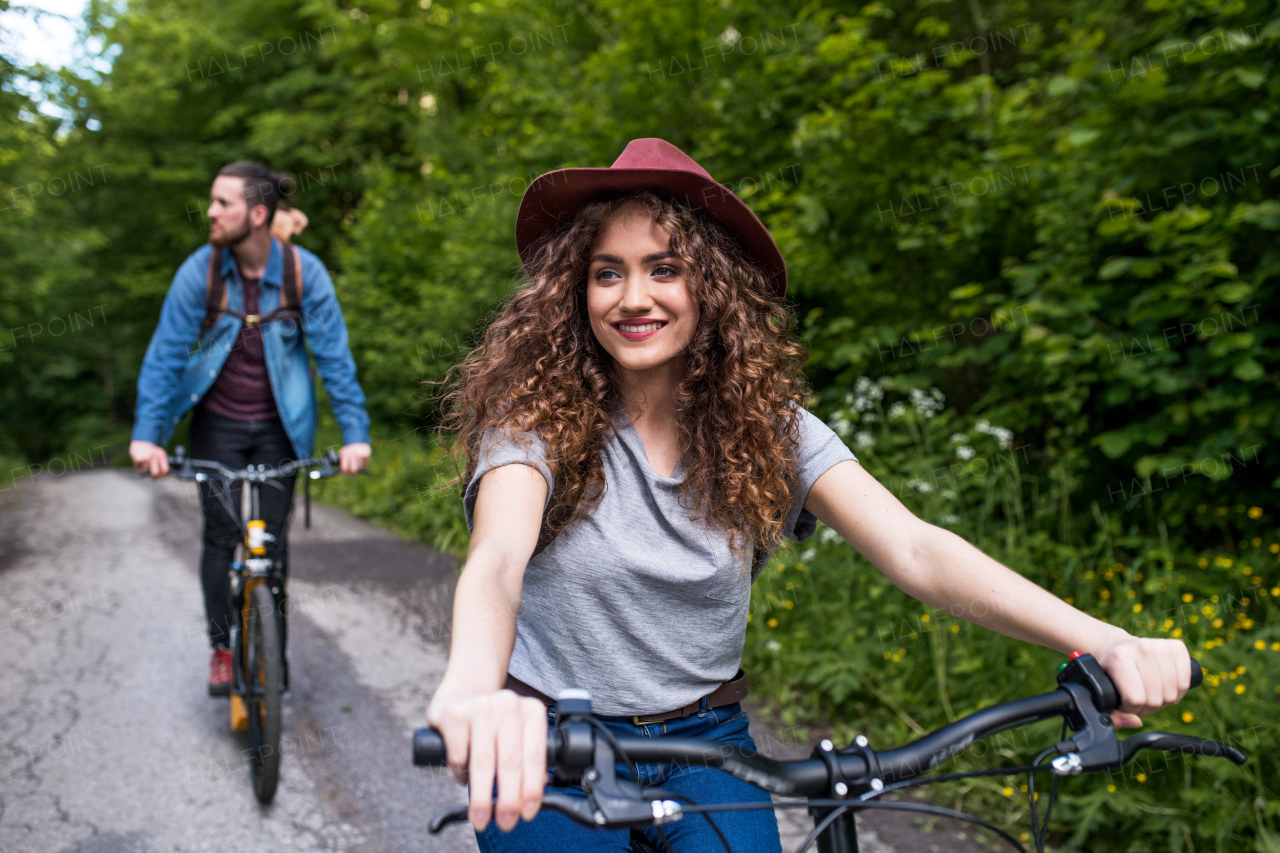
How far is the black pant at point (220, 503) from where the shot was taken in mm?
3664

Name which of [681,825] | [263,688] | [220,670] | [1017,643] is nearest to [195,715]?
[220,670]

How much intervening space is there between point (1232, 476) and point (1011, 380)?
1.31 meters

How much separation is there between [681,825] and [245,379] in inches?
114

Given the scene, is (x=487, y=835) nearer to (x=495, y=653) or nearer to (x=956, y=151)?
(x=495, y=653)

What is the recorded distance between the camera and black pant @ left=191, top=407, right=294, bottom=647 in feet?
12.0

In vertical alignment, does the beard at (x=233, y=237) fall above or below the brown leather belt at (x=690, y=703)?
above

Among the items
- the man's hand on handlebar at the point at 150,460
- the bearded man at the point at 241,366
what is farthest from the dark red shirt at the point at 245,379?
the man's hand on handlebar at the point at 150,460

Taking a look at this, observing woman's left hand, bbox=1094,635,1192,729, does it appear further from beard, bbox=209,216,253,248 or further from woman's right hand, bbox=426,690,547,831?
beard, bbox=209,216,253,248

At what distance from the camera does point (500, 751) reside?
1.00 m

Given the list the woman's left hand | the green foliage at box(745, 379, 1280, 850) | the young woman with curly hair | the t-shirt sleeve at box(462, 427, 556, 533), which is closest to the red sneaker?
the green foliage at box(745, 379, 1280, 850)

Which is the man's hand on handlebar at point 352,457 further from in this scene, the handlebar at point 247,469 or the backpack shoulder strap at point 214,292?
the backpack shoulder strap at point 214,292

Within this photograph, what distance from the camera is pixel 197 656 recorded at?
4.81m

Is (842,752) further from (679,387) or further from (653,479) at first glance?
(679,387)

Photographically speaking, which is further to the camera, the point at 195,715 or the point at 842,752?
the point at 195,715
